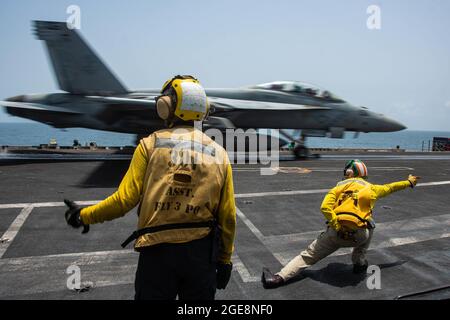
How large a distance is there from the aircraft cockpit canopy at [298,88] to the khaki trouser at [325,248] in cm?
1619

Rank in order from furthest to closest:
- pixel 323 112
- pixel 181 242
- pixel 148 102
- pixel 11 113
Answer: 1. pixel 323 112
2. pixel 11 113
3. pixel 148 102
4. pixel 181 242

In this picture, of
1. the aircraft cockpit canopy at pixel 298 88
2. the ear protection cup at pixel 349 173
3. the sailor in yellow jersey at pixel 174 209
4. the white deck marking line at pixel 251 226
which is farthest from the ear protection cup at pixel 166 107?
the aircraft cockpit canopy at pixel 298 88

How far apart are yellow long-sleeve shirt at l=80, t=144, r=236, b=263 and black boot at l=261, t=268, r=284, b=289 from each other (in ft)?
7.17

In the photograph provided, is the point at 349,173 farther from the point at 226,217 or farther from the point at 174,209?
the point at 174,209

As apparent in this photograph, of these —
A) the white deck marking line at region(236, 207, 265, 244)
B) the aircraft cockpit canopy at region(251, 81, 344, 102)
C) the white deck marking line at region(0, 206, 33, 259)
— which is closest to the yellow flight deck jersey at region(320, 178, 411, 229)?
the white deck marking line at region(236, 207, 265, 244)

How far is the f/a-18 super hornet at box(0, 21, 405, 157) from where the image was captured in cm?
1858

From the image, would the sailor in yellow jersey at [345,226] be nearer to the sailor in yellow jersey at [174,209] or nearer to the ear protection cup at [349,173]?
the ear protection cup at [349,173]

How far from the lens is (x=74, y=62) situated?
755 inches

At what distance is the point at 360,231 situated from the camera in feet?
17.1

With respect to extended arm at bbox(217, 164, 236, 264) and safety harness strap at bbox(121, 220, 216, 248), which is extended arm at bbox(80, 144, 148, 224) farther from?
extended arm at bbox(217, 164, 236, 264)

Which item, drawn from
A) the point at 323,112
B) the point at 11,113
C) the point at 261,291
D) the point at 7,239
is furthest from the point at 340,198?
the point at 11,113

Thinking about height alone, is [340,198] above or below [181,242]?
below

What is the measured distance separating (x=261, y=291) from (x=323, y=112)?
57.0 ft

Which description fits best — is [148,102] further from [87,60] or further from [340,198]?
[340,198]
